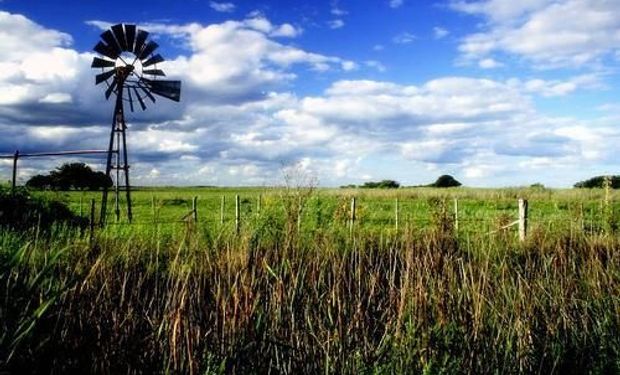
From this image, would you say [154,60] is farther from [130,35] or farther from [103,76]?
[103,76]

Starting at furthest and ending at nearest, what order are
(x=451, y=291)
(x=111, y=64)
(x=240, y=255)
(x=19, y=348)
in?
(x=111, y=64)
(x=451, y=291)
(x=240, y=255)
(x=19, y=348)

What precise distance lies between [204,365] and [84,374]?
68 centimetres

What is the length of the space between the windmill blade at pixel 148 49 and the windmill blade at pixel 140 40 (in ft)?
0.49

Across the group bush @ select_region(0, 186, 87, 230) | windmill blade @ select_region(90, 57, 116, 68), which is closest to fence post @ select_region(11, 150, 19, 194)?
bush @ select_region(0, 186, 87, 230)

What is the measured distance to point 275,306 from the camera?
3.78 m

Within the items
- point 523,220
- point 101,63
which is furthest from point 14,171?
point 523,220

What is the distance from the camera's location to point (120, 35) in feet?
79.0

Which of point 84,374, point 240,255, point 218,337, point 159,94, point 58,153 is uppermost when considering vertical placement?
point 159,94

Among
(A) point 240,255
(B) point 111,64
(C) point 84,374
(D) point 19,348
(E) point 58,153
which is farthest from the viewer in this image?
(B) point 111,64

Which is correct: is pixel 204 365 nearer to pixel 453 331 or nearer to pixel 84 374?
pixel 84 374

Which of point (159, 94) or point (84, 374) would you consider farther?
point (159, 94)

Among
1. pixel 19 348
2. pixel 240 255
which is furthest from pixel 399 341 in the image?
pixel 19 348

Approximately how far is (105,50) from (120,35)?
2.86 ft

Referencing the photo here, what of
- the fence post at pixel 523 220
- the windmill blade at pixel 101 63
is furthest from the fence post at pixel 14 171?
the fence post at pixel 523 220
